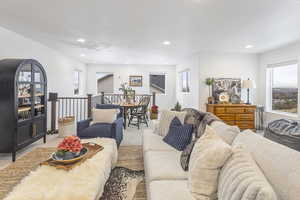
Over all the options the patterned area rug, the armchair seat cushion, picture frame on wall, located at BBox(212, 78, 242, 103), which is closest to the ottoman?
the patterned area rug

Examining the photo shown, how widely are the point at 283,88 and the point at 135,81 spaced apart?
5.83m

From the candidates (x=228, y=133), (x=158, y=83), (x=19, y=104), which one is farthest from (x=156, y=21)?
(x=158, y=83)

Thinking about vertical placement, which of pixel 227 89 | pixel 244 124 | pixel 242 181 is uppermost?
pixel 227 89

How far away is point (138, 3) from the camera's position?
2.39 m

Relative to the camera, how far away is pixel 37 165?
270cm

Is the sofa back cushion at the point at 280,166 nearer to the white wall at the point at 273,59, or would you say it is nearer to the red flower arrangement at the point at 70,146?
the red flower arrangement at the point at 70,146

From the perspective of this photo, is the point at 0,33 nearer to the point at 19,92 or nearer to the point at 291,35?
the point at 19,92

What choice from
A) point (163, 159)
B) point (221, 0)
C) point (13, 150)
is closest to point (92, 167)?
point (163, 159)

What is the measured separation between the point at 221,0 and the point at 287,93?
3945mm

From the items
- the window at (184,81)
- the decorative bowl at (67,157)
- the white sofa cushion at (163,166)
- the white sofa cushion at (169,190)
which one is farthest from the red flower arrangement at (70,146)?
the window at (184,81)

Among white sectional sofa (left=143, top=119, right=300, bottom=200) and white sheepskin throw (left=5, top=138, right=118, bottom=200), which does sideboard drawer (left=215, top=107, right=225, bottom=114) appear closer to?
white sectional sofa (left=143, top=119, right=300, bottom=200)

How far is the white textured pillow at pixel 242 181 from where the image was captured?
2.55 ft

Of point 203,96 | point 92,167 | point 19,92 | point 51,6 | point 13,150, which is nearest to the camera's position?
point 92,167

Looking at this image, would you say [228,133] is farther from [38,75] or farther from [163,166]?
[38,75]
